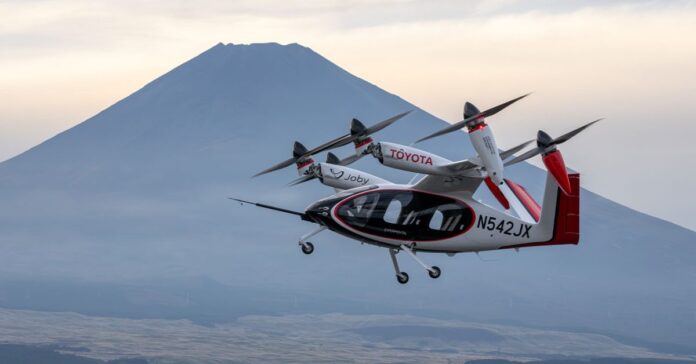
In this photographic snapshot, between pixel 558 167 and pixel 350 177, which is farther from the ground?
pixel 350 177

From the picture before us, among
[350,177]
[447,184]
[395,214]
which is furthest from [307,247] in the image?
[447,184]

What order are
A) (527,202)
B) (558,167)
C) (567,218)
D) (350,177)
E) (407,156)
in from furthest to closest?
(527,202) < (350,177) < (567,218) < (407,156) < (558,167)

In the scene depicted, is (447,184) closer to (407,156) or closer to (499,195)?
(499,195)

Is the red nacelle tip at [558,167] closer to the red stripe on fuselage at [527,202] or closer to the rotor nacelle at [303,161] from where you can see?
the red stripe on fuselage at [527,202]

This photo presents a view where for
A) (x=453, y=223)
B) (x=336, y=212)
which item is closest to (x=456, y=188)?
(x=453, y=223)

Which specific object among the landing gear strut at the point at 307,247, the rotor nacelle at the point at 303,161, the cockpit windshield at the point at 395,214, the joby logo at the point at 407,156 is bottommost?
the landing gear strut at the point at 307,247

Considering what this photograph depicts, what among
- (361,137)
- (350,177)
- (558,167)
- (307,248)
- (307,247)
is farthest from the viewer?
(350,177)

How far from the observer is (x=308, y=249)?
66.2 meters

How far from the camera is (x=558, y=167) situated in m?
62.4

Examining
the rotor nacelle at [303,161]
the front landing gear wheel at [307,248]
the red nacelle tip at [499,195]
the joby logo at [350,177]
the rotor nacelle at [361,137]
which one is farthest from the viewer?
the joby logo at [350,177]

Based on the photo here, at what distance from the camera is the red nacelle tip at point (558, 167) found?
2442 inches

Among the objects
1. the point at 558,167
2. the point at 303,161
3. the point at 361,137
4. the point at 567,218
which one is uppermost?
the point at 303,161

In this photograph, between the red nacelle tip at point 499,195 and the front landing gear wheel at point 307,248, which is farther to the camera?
the red nacelle tip at point 499,195

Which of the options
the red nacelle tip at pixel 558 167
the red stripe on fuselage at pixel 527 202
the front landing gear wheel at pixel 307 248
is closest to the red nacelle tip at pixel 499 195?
the red stripe on fuselage at pixel 527 202
